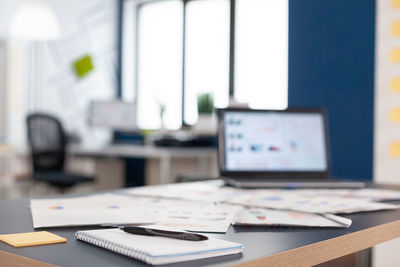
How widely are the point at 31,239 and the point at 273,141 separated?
1148 millimetres

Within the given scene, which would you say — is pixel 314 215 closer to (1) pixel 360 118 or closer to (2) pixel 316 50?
(1) pixel 360 118

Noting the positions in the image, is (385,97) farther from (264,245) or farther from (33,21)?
(33,21)

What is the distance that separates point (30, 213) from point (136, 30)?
539cm

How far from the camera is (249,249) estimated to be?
30.5 inches

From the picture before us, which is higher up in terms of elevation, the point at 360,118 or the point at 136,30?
the point at 136,30

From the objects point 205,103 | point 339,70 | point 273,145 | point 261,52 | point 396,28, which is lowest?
point 273,145

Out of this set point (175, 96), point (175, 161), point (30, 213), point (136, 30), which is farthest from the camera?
point (136, 30)

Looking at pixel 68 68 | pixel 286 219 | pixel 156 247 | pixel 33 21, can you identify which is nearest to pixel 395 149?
pixel 286 219

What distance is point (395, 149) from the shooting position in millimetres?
2971

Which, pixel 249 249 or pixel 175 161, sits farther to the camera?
pixel 175 161

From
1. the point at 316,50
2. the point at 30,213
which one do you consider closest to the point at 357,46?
the point at 316,50

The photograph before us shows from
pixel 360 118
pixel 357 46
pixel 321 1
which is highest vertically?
pixel 321 1

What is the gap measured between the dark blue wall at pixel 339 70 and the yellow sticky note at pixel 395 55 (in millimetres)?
166

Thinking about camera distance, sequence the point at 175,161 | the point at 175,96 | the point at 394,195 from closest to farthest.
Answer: the point at 394,195, the point at 175,161, the point at 175,96
